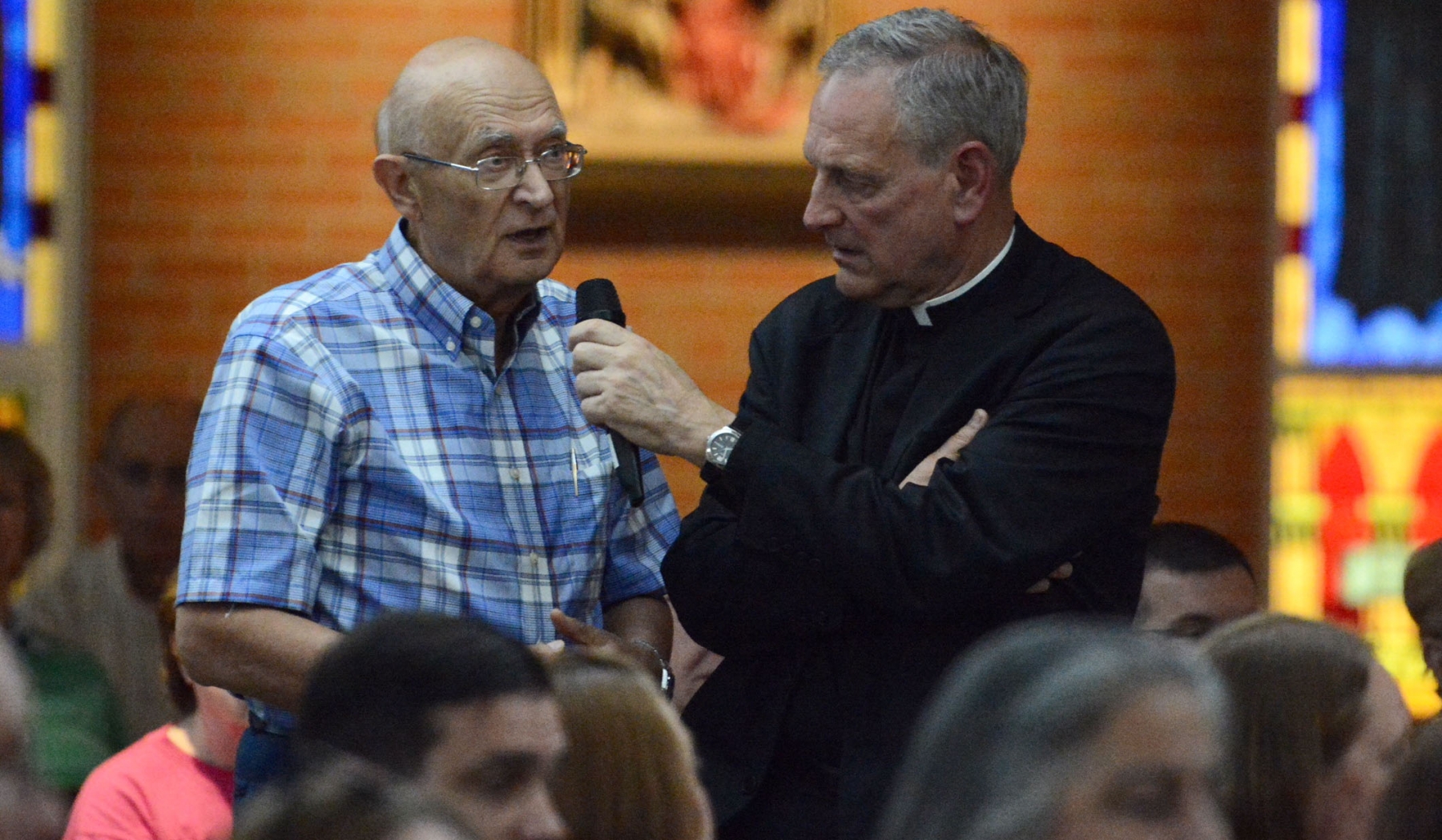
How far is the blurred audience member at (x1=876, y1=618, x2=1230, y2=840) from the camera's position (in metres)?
1.54

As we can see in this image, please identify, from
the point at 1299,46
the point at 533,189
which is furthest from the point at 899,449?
the point at 1299,46

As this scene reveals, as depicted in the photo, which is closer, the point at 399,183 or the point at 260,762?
the point at 260,762

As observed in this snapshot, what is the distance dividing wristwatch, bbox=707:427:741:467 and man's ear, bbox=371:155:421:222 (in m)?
0.49

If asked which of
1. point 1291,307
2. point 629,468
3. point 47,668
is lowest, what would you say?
point 47,668

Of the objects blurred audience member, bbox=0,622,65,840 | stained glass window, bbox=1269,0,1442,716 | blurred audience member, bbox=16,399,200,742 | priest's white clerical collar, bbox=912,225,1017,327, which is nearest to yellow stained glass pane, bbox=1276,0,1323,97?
stained glass window, bbox=1269,0,1442,716

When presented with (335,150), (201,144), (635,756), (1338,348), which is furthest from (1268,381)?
(635,756)

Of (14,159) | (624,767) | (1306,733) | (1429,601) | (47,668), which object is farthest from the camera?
(14,159)

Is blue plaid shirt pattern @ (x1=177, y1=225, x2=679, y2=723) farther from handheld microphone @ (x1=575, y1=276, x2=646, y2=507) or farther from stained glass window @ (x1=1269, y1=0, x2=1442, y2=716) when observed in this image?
stained glass window @ (x1=1269, y1=0, x2=1442, y2=716)

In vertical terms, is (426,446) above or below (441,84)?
below

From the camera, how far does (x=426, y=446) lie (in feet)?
7.99

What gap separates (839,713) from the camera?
240 centimetres

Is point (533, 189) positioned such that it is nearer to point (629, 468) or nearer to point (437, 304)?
point (437, 304)

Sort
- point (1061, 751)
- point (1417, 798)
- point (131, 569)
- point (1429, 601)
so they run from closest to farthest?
point (1061, 751) < point (1417, 798) < point (1429, 601) < point (131, 569)

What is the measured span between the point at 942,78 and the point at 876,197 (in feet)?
0.53
